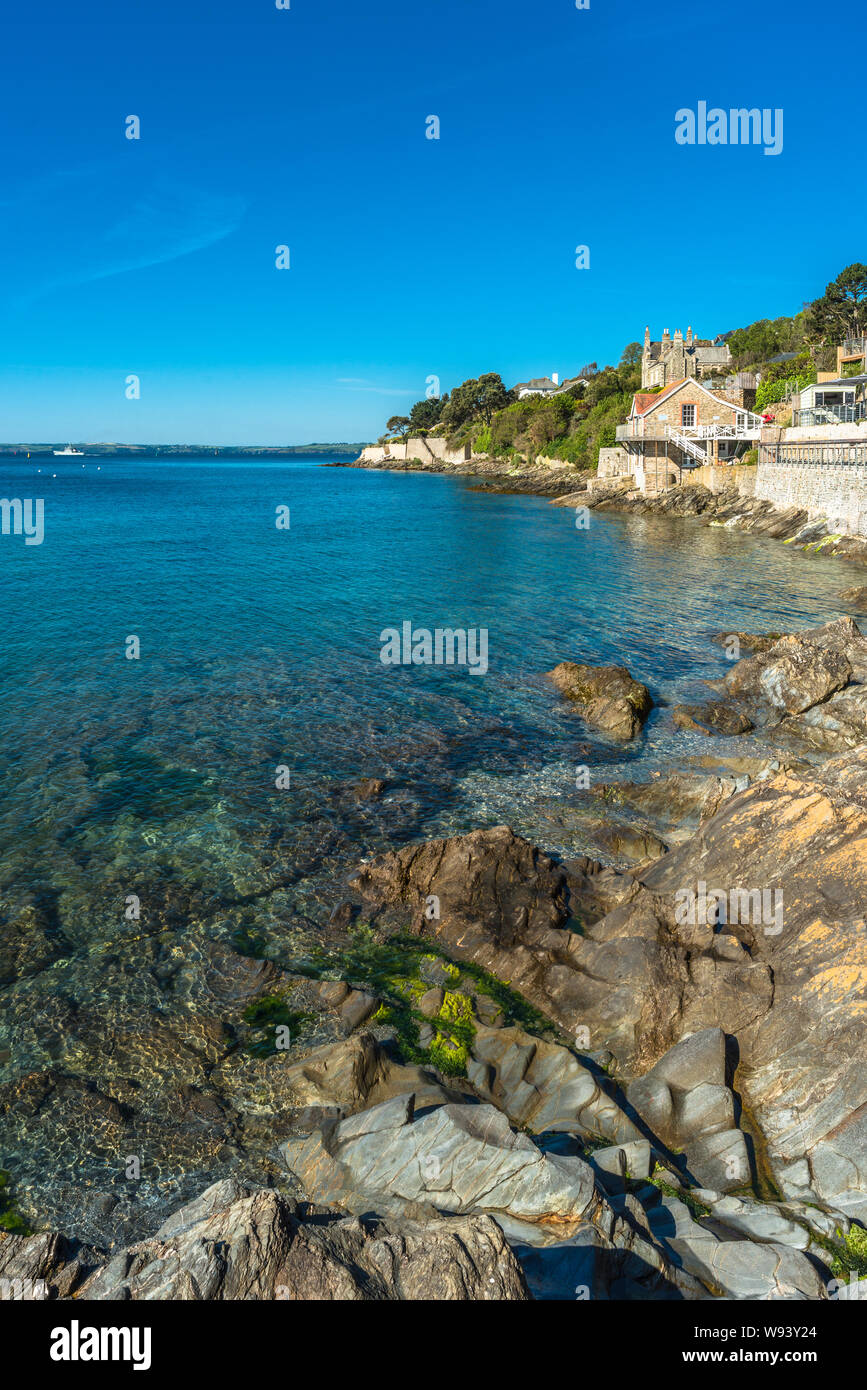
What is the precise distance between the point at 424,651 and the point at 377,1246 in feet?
89.9

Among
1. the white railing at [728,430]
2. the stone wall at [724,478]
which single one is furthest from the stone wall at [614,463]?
the stone wall at [724,478]

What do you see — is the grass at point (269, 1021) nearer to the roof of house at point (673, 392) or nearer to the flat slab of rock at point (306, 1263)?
the flat slab of rock at point (306, 1263)

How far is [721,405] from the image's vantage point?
8312 centimetres

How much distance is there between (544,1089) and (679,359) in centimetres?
11433

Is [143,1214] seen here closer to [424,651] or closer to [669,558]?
[424,651]

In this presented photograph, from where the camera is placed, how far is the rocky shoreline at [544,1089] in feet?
20.9

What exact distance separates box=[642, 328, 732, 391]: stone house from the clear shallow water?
5548 centimetres

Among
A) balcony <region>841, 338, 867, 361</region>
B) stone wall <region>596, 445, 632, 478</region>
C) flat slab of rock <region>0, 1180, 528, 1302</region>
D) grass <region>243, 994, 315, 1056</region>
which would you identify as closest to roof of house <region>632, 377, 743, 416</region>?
stone wall <region>596, 445, 632, 478</region>

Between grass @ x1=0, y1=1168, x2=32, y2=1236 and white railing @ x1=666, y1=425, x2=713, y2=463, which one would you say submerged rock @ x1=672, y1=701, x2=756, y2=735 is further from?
white railing @ x1=666, y1=425, x2=713, y2=463

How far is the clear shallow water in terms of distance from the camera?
55.3ft

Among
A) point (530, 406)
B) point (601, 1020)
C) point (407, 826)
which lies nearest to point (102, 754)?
point (407, 826)

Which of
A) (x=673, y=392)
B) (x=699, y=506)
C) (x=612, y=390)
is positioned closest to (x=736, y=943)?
(x=699, y=506)

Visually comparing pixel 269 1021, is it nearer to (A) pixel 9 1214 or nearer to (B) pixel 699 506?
(A) pixel 9 1214

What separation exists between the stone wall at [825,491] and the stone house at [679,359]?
47327 millimetres
